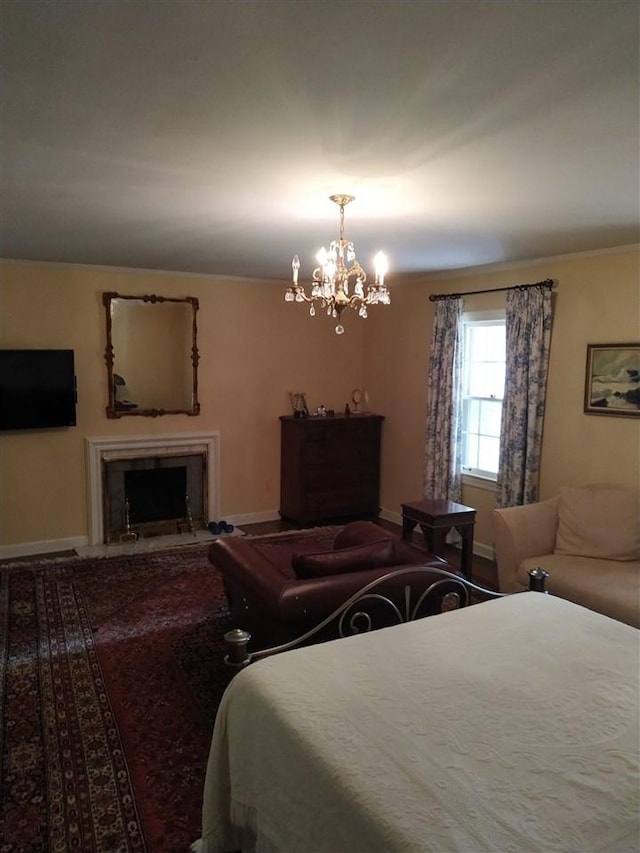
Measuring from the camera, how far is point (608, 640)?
7.50 feet

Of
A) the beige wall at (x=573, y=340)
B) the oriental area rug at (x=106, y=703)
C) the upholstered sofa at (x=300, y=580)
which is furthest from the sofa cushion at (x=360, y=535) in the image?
the beige wall at (x=573, y=340)

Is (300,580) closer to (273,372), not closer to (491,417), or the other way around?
(491,417)

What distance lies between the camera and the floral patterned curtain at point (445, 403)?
555 cm

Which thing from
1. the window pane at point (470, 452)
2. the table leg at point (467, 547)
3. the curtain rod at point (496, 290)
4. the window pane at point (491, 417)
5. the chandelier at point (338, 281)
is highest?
the curtain rod at point (496, 290)

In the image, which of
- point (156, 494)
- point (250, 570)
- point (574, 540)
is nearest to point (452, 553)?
point (574, 540)

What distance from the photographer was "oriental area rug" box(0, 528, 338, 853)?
88.0 inches

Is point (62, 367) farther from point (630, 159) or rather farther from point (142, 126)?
point (630, 159)

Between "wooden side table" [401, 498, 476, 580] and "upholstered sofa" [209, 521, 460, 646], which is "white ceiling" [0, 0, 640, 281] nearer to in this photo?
"upholstered sofa" [209, 521, 460, 646]

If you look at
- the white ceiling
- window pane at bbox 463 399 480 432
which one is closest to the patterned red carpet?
the white ceiling

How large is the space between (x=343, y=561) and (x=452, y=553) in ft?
8.96

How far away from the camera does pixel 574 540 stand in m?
4.00

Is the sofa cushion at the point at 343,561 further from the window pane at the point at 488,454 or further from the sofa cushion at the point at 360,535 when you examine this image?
the window pane at the point at 488,454

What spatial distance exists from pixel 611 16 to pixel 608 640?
6.82 feet

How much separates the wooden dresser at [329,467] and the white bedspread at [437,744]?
152 inches
